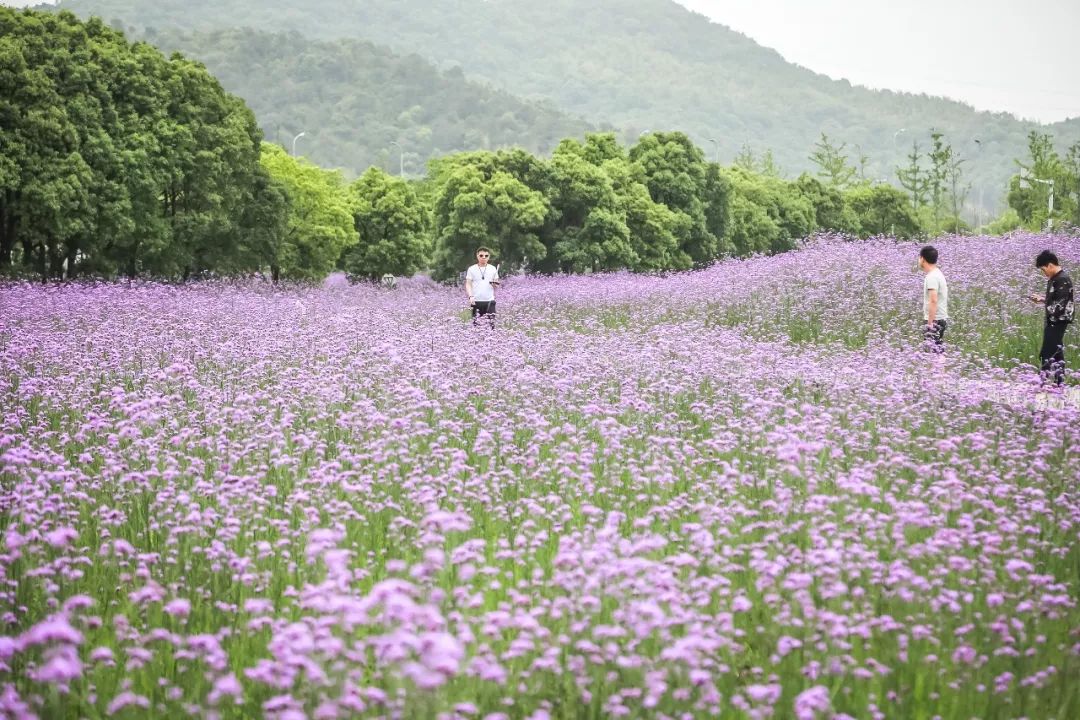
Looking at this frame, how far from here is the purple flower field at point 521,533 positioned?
4473mm

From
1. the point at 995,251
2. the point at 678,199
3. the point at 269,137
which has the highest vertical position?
the point at 269,137

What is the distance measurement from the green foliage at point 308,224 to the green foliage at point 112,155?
16.1ft

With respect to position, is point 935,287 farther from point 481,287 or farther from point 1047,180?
point 1047,180

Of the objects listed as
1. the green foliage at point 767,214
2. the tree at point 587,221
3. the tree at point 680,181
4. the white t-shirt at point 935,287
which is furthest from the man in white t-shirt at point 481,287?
the green foliage at point 767,214

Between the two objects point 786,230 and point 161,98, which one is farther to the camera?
point 786,230

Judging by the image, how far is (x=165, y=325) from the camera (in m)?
16.9

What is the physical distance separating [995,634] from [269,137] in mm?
157607

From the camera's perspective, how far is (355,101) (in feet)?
547

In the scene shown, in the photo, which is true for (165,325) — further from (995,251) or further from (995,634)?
(995,251)

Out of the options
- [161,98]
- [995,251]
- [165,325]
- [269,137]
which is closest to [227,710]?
[165,325]

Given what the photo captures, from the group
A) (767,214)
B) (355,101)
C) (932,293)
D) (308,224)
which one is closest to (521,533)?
(932,293)

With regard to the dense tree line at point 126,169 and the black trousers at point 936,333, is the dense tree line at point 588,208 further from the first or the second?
the black trousers at point 936,333

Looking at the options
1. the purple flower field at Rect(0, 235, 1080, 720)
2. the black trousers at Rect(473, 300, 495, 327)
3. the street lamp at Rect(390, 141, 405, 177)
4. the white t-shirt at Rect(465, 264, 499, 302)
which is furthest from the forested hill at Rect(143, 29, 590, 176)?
the purple flower field at Rect(0, 235, 1080, 720)

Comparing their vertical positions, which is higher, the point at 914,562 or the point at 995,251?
the point at 995,251
